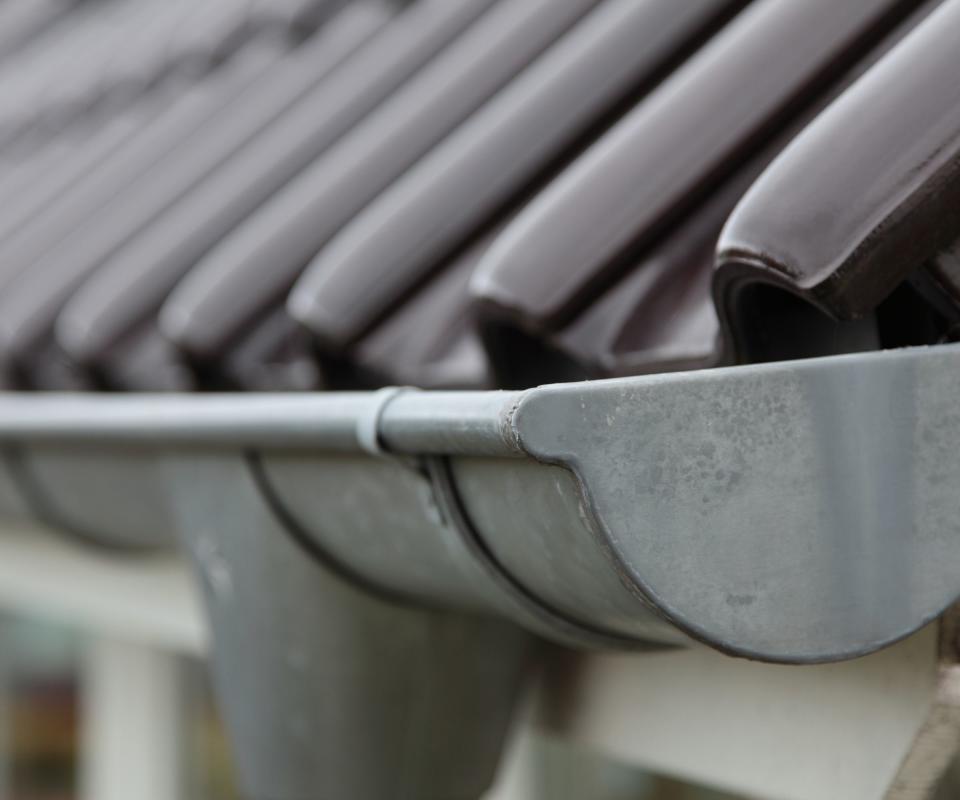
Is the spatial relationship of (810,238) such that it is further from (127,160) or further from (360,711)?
(127,160)

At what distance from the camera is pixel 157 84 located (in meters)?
2.85

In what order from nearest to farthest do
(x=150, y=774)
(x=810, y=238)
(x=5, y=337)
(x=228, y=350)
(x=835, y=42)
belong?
(x=810, y=238)
(x=835, y=42)
(x=228, y=350)
(x=5, y=337)
(x=150, y=774)

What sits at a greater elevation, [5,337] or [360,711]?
[5,337]

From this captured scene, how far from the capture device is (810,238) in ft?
3.03

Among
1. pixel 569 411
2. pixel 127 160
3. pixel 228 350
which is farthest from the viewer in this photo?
pixel 127 160

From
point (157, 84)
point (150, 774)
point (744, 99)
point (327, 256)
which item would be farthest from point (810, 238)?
point (150, 774)

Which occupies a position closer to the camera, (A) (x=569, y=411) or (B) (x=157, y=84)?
(A) (x=569, y=411)

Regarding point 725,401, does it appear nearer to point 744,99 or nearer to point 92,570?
point 744,99

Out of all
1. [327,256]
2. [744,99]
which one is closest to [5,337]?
[327,256]

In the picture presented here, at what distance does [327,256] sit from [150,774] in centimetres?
204

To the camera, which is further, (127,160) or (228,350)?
(127,160)

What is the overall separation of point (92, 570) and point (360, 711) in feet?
3.74

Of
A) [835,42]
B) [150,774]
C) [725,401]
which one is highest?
[835,42]

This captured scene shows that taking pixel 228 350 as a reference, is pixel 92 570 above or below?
below
